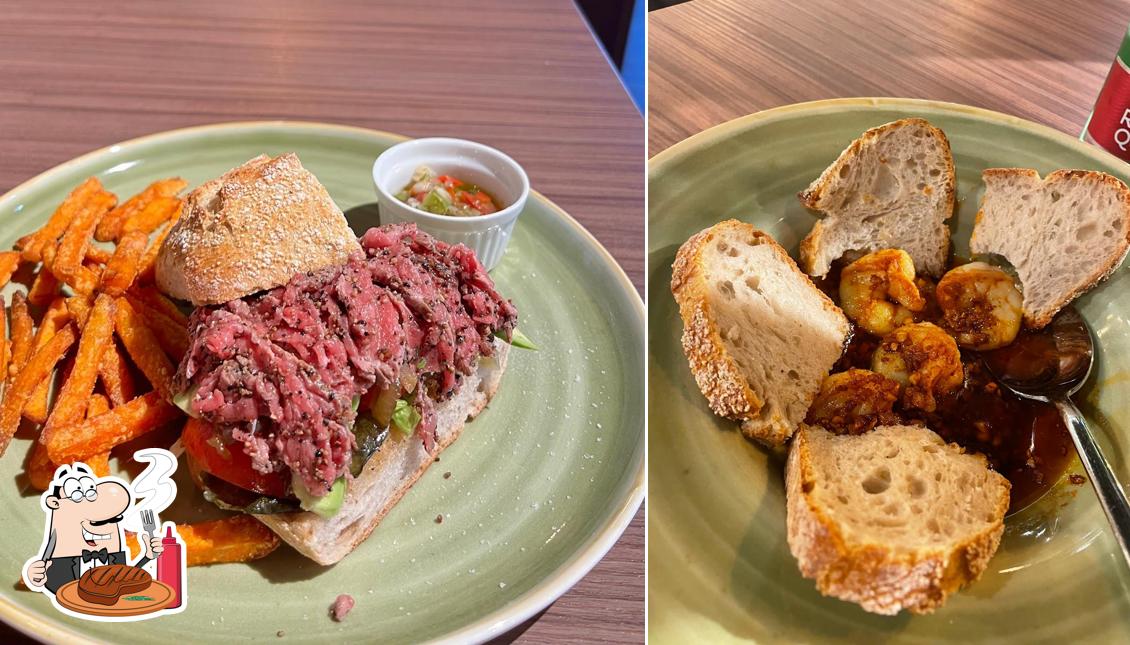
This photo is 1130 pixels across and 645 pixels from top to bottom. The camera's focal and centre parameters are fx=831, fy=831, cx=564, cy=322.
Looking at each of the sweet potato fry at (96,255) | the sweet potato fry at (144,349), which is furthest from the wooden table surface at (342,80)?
the sweet potato fry at (144,349)

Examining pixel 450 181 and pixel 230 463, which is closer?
pixel 230 463

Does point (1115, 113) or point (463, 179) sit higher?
point (1115, 113)

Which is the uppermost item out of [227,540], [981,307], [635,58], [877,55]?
[877,55]

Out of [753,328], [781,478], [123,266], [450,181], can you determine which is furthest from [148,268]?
[781,478]

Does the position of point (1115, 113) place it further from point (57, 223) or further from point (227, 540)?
point (57, 223)

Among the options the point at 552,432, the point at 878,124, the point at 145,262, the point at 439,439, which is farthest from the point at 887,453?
the point at 145,262

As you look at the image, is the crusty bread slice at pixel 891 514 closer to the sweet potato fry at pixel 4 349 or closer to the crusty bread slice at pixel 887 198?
the crusty bread slice at pixel 887 198

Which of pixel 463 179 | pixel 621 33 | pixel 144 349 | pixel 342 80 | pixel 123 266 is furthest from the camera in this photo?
pixel 621 33

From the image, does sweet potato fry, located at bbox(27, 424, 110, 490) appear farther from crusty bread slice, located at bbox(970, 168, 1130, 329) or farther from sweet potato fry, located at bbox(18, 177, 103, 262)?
crusty bread slice, located at bbox(970, 168, 1130, 329)
